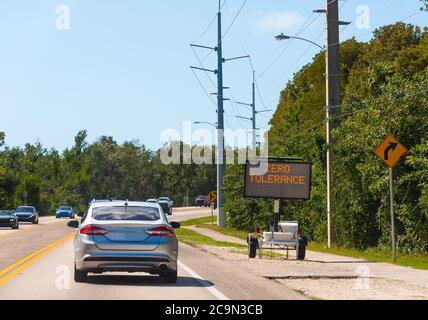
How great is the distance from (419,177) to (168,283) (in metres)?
15.2

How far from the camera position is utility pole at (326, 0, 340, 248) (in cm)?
3666

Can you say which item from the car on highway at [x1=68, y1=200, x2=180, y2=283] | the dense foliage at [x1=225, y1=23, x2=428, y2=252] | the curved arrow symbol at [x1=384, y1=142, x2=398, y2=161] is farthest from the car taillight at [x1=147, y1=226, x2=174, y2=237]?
the dense foliage at [x1=225, y1=23, x2=428, y2=252]

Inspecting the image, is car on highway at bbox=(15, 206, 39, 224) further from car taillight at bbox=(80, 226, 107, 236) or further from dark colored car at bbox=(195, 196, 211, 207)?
dark colored car at bbox=(195, 196, 211, 207)

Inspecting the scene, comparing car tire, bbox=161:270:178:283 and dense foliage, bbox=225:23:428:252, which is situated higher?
dense foliage, bbox=225:23:428:252

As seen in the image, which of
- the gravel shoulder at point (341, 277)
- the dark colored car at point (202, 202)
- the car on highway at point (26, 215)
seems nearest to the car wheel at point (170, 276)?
the gravel shoulder at point (341, 277)

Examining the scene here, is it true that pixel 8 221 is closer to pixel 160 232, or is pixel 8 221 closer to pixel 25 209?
pixel 25 209

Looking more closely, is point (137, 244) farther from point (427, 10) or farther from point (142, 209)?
point (427, 10)

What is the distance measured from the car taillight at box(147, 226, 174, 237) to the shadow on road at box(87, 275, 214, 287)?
3.14 feet

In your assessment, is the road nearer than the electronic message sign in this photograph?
Yes

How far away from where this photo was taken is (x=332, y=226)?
36.9m

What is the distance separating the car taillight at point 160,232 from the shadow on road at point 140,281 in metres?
0.96

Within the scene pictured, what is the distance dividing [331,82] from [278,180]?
5.50m
